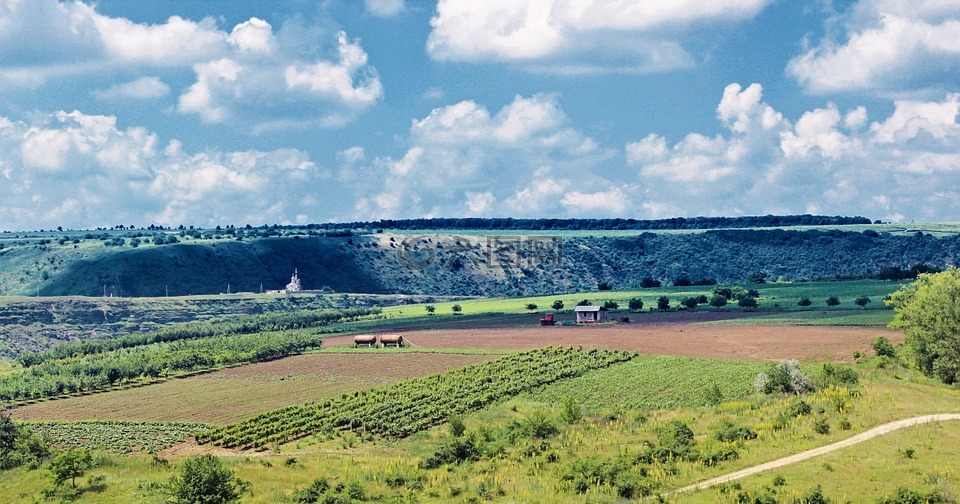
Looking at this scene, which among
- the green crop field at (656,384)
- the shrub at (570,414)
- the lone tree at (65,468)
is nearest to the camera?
the lone tree at (65,468)

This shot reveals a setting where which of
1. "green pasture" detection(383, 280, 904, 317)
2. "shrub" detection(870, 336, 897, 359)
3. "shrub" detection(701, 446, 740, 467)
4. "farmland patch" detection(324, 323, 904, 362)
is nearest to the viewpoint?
"shrub" detection(701, 446, 740, 467)

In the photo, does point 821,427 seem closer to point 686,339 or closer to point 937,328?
point 937,328

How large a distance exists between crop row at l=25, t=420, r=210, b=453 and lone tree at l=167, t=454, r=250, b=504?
21494mm

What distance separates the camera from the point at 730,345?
10944 centimetres

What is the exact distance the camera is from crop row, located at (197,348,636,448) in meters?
70.6

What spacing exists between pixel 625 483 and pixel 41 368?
86.3 meters

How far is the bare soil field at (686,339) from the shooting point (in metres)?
102

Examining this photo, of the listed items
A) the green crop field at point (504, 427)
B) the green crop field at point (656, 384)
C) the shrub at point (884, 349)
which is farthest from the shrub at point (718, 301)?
the shrub at point (884, 349)

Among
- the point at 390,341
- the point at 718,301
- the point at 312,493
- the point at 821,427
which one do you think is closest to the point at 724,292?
the point at 718,301

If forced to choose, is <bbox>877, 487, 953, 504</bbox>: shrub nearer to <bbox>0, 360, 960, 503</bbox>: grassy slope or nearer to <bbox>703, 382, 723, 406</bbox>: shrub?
<bbox>0, 360, 960, 503</bbox>: grassy slope

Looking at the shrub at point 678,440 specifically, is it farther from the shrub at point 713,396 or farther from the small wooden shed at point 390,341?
the small wooden shed at point 390,341

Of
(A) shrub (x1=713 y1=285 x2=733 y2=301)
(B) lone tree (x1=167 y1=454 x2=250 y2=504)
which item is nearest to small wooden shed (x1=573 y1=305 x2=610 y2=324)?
(A) shrub (x1=713 y1=285 x2=733 y2=301)

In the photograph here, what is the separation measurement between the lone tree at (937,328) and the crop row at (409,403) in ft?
97.1

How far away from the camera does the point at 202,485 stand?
45.7 meters
